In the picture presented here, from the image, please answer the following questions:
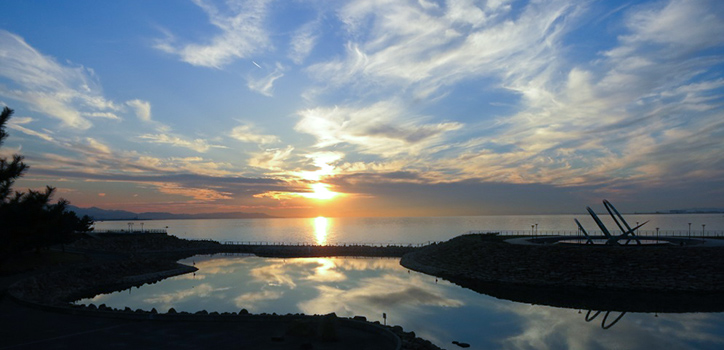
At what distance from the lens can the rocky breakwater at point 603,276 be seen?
42.7 meters

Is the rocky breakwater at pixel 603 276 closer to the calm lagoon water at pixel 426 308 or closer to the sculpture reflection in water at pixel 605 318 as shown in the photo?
the sculpture reflection in water at pixel 605 318

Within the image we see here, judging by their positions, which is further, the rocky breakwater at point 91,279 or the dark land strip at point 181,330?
the rocky breakwater at point 91,279

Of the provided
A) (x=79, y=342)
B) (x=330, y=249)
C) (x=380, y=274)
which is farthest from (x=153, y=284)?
(x=330, y=249)

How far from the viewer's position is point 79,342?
2159 centimetres

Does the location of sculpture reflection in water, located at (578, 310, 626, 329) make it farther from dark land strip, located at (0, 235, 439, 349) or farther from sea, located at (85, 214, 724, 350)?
dark land strip, located at (0, 235, 439, 349)

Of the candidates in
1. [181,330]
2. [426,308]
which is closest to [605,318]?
[426,308]

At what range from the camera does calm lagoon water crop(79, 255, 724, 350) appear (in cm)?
A: 3025

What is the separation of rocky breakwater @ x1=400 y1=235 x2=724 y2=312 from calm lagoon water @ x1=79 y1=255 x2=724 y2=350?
395 centimetres

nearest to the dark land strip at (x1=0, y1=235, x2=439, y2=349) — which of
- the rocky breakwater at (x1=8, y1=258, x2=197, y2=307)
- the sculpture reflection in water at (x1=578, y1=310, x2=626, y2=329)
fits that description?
the rocky breakwater at (x1=8, y1=258, x2=197, y2=307)

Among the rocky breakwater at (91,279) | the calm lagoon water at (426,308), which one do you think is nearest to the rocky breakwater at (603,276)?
the calm lagoon water at (426,308)

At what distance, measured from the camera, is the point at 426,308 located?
40188 mm

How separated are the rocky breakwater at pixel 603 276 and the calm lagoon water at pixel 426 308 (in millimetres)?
3947

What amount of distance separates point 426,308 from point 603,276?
23.6m

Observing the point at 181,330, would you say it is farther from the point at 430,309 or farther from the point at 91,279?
the point at 91,279
